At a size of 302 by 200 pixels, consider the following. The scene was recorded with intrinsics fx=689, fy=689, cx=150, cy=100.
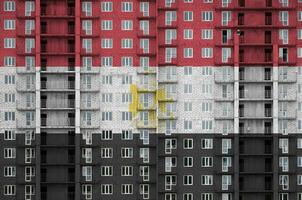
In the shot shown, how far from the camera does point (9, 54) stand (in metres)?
99.6

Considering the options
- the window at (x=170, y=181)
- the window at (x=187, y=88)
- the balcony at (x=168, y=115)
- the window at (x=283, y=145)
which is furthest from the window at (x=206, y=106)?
the window at (x=283, y=145)

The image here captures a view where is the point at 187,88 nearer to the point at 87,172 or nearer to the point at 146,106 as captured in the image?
the point at 146,106

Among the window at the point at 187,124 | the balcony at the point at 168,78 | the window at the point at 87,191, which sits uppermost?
the balcony at the point at 168,78

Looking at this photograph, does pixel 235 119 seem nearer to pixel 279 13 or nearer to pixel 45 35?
pixel 279 13

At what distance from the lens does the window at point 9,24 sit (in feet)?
327

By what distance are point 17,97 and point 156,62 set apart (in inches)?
810

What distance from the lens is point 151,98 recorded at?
3925 inches

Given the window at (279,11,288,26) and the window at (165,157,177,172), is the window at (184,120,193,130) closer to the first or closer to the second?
the window at (165,157,177,172)

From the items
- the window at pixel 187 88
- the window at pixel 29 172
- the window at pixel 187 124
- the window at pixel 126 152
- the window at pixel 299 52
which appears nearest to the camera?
the window at pixel 29 172

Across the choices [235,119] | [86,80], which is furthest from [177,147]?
[86,80]

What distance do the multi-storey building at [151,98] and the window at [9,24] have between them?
0.48ft

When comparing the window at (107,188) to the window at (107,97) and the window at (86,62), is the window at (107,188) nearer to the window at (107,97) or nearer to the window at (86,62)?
the window at (107,97)

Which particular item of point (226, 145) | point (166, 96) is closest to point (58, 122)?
point (166, 96)

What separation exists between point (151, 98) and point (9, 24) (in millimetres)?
23202
